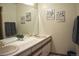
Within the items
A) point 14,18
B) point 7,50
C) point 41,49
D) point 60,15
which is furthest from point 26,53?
point 60,15

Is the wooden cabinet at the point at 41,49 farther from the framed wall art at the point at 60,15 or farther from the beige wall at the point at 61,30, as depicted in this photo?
the framed wall art at the point at 60,15

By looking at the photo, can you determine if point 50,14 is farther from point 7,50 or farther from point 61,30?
point 7,50

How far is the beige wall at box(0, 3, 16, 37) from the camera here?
1.56m

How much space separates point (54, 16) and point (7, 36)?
916 mm

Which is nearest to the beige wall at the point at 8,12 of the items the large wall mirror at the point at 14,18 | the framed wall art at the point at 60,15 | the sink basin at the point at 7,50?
the large wall mirror at the point at 14,18

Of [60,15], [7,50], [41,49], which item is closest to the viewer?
[7,50]

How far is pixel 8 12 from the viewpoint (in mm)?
1654

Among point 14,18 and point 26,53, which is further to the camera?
point 14,18

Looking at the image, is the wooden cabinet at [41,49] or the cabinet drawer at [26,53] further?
the wooden cabinet at [41,49]

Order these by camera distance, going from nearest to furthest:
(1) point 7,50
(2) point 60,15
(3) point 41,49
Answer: (1) point 7,50, (2) point 60,15, (3) point 41,49

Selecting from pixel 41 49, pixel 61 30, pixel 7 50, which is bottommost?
pixel 41 49

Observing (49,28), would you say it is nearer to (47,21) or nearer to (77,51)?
(47,21)

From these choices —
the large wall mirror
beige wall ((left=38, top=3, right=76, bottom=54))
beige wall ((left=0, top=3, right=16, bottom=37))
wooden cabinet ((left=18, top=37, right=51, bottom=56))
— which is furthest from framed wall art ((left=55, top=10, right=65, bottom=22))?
beige wall ((left=0, top=3, right=16, bottom=37))

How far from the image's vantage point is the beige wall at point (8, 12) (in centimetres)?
156
